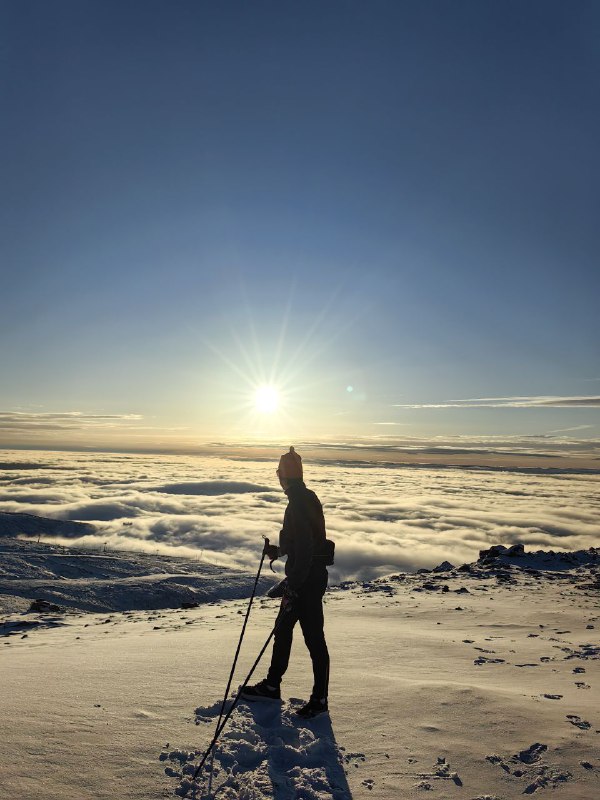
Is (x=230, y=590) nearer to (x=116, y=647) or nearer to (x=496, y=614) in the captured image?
(x=496, y=614)

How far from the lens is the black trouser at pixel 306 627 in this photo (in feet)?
17.1

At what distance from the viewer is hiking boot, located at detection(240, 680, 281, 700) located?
5.14 meters

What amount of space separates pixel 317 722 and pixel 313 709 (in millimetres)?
149

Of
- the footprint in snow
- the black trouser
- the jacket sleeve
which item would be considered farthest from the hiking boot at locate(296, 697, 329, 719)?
the footprint in snow

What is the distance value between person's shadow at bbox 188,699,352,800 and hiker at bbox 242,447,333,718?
1.03 ft

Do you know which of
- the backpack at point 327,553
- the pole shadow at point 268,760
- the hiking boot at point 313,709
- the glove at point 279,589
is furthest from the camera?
the glove at point 279,589

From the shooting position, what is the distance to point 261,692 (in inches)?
204

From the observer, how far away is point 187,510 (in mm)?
169500

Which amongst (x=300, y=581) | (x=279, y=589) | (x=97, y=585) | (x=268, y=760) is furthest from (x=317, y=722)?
(x=97, y=585)

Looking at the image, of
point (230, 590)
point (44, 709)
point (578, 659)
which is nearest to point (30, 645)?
point (44, 709)

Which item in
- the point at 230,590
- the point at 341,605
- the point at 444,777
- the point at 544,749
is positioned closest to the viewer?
the point at 444,777

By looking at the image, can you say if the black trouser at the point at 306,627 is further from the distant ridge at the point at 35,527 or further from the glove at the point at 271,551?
the distant ridge at the point at 35,527

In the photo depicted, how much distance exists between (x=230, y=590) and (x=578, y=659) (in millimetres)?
46818

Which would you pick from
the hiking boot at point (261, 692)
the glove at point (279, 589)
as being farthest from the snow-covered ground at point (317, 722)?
the glove at point (279, 589)
